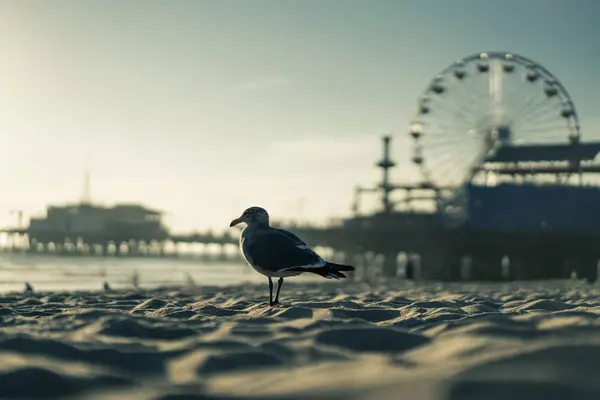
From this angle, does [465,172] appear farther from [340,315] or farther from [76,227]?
[76,227]

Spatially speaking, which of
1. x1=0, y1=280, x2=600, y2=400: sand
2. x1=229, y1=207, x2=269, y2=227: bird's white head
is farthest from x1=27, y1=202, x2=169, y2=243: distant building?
x1=0, y1=280, x2=600, y2=400: sand

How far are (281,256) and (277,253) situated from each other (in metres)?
0.05

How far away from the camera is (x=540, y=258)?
28438mm

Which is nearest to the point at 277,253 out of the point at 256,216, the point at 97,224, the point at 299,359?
the point at 256,216

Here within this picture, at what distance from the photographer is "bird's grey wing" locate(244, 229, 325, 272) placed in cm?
610

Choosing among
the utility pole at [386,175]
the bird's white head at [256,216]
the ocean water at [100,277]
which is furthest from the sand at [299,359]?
the utility pole at [386,175]

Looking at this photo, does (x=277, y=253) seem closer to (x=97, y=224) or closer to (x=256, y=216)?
(x=256, y=216)

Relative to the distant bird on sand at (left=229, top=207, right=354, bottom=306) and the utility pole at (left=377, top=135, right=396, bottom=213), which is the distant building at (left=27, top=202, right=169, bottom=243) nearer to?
the utility pole at (left=377, top=135, right=396, bottom=213)

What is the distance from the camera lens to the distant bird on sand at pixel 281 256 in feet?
19.8

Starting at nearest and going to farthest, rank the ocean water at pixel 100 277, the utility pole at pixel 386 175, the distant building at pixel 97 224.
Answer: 1. the ocean water at pixel 100 277
2. the utility pole at pixel 386 175
3. the distant building at pixel 97 224

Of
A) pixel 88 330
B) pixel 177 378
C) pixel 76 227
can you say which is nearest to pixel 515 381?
pixel 177 378

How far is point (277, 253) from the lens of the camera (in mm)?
6199

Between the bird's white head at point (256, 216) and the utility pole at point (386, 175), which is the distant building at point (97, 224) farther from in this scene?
the bird's white head at point (256, 216)

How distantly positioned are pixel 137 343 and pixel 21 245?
369ft
